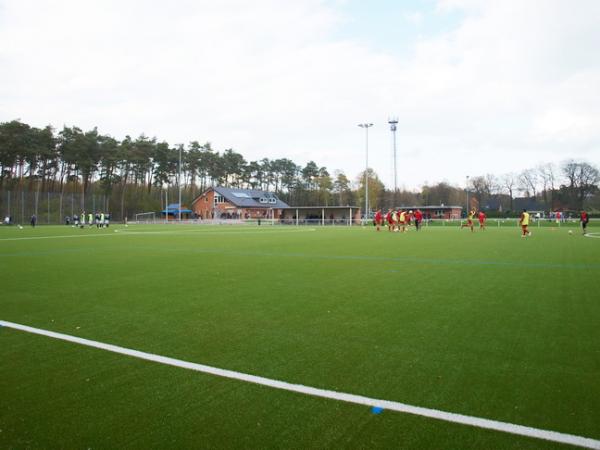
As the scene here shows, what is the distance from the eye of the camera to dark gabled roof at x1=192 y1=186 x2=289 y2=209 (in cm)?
7612

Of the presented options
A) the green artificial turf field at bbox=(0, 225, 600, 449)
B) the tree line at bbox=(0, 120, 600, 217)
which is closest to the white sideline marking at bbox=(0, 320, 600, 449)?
the green artificial turf field at bbox=(0, 225, 600, 449)

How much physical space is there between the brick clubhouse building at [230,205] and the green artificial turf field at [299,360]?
6613 centimetres

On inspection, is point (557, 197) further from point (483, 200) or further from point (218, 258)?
point (218, 258)

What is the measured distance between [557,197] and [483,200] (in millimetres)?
22029

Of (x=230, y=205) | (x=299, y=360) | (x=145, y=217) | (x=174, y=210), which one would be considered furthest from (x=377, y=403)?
(x=174, y=210)

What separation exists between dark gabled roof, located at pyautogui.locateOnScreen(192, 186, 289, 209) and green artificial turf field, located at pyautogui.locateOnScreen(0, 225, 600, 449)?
2587 inches

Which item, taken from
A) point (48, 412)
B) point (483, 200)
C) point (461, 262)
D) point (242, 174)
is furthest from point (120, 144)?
point (483, 200)

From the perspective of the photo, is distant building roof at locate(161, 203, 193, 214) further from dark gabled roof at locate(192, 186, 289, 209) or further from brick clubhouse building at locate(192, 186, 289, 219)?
dark gabled roof at locate(192, 186, 289, 209)

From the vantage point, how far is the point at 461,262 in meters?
12.4

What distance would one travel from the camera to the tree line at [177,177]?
63.2 m

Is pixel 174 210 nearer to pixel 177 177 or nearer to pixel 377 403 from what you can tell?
pixel 177 177

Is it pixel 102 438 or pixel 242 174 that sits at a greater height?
pixel 242 174

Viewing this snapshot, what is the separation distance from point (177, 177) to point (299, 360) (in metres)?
88.3

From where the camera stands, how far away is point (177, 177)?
3442 inches
